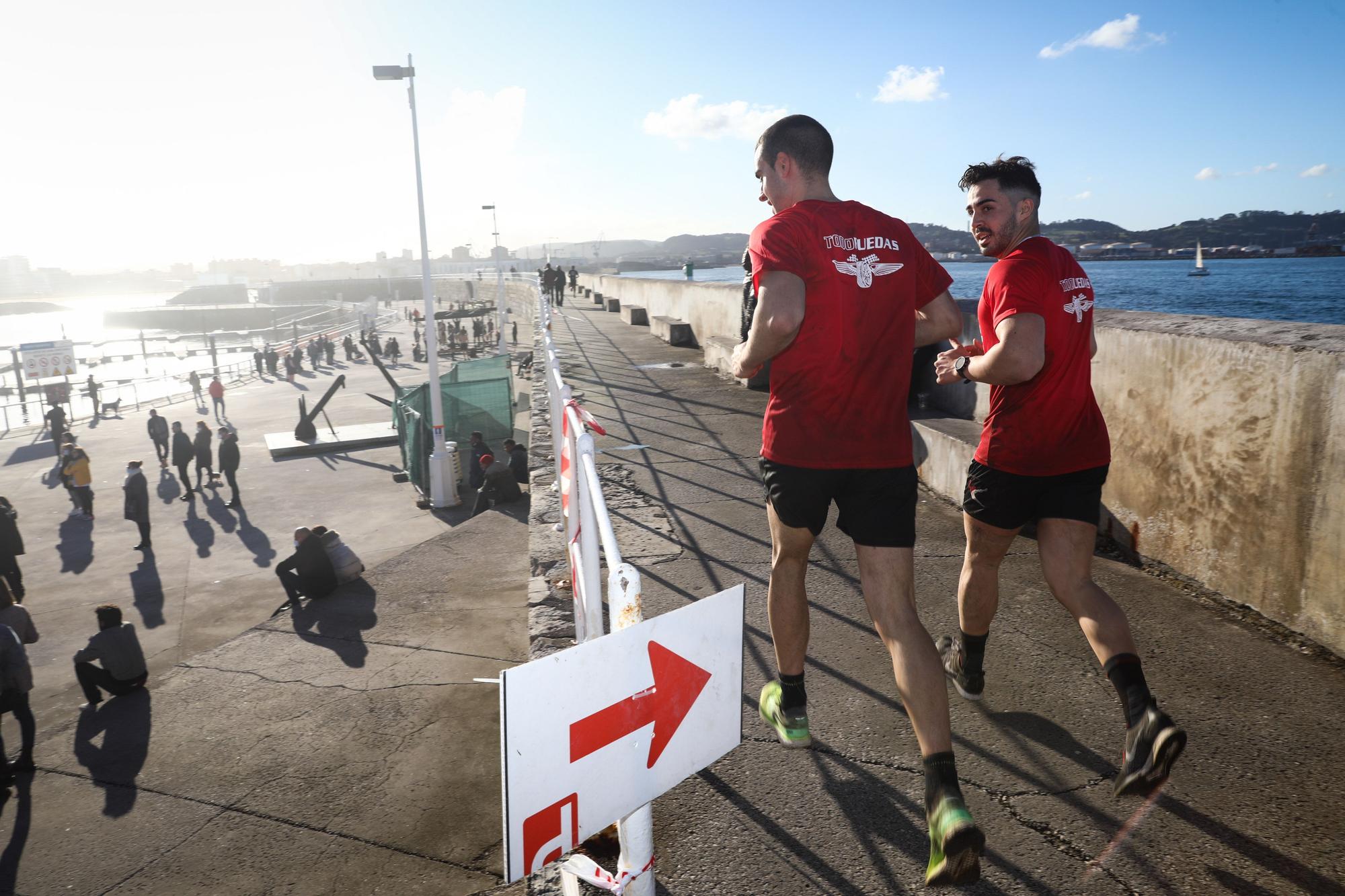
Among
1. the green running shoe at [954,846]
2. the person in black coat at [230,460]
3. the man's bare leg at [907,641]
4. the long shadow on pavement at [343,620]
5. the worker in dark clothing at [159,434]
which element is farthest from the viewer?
the worker in dark clothing at [159,434]

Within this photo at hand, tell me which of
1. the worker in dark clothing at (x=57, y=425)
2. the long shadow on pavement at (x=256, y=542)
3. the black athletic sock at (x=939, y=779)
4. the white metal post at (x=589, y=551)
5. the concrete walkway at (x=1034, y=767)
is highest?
the white metal post at (x=589, y=551)

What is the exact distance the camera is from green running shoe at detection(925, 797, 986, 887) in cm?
201

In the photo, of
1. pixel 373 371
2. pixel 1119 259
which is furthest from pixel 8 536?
pixel 1119 259

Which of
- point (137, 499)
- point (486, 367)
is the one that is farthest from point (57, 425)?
point (486, 367)

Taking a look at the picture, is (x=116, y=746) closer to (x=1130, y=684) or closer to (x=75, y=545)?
(x=1130, y=684)

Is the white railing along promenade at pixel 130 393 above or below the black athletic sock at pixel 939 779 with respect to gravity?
below

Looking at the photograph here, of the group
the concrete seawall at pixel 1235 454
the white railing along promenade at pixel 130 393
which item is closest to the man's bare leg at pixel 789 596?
the concrete seawall at pixel 1235 454

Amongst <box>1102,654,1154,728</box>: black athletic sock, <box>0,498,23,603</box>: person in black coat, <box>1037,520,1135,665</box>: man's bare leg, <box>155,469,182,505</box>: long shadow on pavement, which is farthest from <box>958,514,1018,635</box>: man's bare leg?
<box>155,469,182,505</box>: long shadow on pavement

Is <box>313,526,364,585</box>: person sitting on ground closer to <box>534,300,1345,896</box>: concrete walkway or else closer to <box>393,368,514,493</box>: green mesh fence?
<box>534,300,1345,896</box>: concrete walkway

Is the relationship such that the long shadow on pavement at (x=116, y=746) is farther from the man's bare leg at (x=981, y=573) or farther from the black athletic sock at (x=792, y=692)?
the man's bare leg at (x=981, y=573)

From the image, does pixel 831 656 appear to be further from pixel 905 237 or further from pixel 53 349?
pixel 53 349

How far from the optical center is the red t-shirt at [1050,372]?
2568mm

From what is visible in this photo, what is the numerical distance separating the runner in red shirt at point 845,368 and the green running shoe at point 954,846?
0.12 metres

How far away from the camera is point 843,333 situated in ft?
7.61
